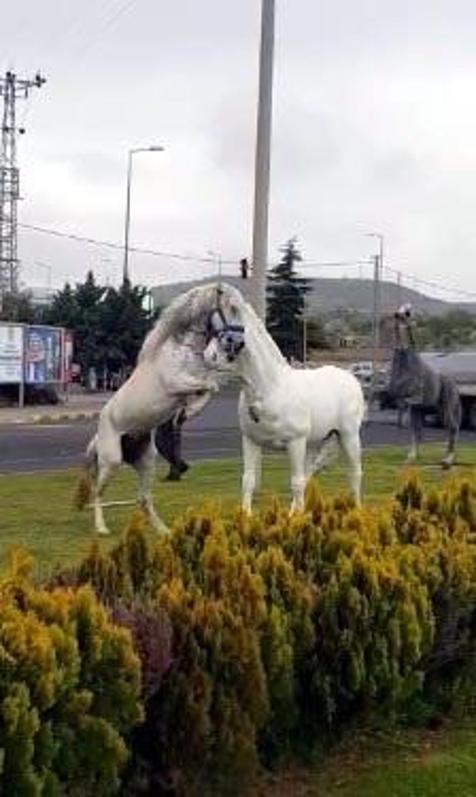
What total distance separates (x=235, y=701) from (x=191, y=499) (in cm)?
1043

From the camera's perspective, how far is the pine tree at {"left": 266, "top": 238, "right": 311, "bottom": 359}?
7400cm

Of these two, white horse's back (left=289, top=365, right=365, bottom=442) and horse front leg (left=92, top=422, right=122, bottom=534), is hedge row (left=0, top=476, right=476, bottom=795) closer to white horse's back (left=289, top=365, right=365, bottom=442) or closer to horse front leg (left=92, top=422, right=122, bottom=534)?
white horse's back (left=289, top=365, right=365, bottom=442)

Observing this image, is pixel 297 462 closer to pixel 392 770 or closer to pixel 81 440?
pixel 392 770

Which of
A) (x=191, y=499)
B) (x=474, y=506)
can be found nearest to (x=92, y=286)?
(x=191, y=499)

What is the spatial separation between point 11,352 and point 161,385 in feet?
108

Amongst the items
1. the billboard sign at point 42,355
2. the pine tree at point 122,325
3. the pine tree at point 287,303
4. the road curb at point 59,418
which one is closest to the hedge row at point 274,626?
the road curb at point 59,418

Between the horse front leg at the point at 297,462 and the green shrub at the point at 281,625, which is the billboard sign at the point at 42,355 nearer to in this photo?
the horse front leg at the point at 297,462

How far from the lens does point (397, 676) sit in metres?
6.01

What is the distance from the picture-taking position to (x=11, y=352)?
1740 inches

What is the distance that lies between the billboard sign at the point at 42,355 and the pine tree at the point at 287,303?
27.2 meters

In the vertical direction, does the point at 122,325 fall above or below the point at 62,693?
above

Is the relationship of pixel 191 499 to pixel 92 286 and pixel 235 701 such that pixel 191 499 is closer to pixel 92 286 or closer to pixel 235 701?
pixel 235 701

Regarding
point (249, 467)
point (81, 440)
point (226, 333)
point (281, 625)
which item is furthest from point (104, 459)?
point (81, 440)

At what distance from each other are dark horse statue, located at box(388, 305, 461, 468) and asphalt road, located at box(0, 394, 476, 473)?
3.98 metres
